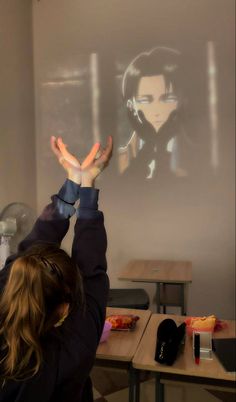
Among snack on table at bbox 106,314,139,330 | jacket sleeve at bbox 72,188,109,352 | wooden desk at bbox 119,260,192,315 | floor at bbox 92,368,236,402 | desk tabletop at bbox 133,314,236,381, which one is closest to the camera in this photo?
jacket sleeve at bbox 72,188,109,352

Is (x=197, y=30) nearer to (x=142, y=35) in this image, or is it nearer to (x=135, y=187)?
(x=142, y=35)

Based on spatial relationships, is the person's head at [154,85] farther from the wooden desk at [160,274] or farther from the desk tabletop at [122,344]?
the desk tabletop at [122,344]

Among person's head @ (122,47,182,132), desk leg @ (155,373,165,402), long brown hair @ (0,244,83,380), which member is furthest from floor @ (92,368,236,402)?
person's head @ (122,47,182,132)

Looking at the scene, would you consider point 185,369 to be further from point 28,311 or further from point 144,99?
point 144,99

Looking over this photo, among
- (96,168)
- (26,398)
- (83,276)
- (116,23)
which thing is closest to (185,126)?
(116,23)

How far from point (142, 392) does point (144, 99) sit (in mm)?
1913

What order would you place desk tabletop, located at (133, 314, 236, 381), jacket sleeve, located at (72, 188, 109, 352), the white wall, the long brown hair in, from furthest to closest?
1. the white wall
2. desk tabletop, located at (133, 314, 236, 381)
3. jacket sleeve, located at (72, 188, 109, 352)
4. the long brown hair

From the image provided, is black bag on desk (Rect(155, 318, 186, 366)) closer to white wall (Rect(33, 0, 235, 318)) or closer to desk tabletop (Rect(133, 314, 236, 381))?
desk tabletop (Rect(133, 314, 236, 381))

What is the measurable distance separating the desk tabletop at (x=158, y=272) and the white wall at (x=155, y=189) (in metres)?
0.28

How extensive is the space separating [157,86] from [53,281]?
7.24 ft

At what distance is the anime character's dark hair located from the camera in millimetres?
2648

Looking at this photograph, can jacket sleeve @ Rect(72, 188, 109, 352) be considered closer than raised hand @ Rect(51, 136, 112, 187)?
Yes

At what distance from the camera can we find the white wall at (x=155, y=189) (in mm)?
2557

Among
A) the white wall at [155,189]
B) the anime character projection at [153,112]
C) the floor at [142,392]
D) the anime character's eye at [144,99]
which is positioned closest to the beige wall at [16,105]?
the white wall at [155,189]
